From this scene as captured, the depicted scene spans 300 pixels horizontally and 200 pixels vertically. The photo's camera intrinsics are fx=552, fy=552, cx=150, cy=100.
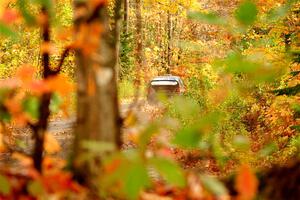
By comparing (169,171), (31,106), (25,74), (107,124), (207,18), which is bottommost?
(169,171)

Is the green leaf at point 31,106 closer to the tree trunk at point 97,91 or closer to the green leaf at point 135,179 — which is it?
the tree trunk at point 97,91

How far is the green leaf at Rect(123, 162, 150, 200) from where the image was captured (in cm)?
175

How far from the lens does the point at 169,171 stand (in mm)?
1779

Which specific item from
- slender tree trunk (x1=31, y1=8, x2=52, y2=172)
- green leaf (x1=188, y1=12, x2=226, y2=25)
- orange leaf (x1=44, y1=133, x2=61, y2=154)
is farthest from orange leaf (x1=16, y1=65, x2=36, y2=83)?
green leaf (x1=188, y1=12, x2=226, y2=25)

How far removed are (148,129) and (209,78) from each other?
21663mm

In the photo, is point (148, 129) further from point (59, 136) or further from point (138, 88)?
point (59, 136)

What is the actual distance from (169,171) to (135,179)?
0.38 ft

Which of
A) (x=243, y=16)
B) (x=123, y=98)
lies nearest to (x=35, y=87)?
(x=243, y=16)

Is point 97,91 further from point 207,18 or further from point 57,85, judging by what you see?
point 207,18

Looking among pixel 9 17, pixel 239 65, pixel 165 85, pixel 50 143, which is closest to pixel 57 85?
pixel 9 17

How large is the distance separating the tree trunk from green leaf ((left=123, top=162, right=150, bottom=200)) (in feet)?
2.73

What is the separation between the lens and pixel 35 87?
7.20ft

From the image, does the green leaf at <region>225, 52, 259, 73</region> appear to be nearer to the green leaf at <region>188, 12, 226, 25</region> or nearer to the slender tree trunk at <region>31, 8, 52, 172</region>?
the green leaf at <region>188, 12, 226, 25</region>

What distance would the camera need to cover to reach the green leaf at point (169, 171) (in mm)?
1772
